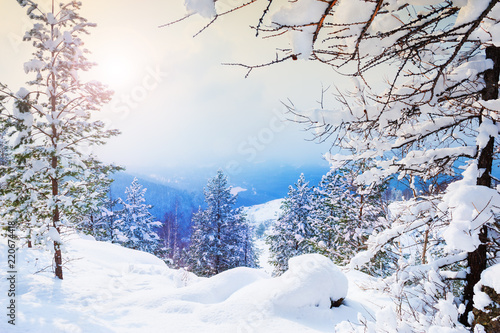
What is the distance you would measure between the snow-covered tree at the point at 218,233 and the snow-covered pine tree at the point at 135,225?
4975 mm

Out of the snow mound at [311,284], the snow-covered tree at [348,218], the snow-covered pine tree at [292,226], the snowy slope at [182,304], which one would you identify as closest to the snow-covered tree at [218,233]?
the snow-covered pine tree at [292,226]

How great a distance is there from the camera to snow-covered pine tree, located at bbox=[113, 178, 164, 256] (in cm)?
2267

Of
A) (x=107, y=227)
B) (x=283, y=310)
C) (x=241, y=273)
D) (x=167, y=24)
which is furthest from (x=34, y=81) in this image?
(x=107, y=227)

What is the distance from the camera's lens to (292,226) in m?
20.1

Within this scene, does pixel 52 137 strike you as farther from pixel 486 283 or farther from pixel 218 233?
pixel 218 233

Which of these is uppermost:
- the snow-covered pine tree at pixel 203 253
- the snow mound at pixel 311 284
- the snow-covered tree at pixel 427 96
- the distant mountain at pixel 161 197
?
the distant mountain at pixel 161 197

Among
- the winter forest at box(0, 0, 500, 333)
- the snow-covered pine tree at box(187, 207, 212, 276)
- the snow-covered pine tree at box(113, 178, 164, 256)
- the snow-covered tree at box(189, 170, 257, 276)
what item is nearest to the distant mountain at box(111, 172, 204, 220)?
the snow-covered pine tree at box(113, 178, 164, 256)

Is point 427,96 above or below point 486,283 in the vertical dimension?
above

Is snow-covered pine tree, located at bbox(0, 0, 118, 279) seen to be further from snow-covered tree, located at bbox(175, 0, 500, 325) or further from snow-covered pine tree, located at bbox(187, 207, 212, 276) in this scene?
snow-covered pine tree, located at bbox(187, 207, 212, 276)

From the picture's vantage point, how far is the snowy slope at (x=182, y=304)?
5.32 metres

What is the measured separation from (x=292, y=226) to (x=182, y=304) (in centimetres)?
1478

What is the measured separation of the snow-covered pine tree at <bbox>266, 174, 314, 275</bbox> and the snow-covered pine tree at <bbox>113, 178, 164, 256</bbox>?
41.1 ft

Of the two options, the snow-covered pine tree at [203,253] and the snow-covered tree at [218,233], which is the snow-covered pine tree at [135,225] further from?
the snow-covered pine tree at [203,253]

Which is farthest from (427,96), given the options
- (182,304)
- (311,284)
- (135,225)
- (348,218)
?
(135,225)
